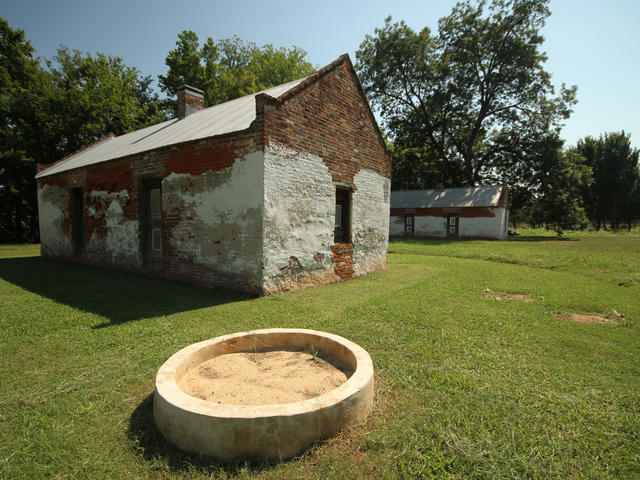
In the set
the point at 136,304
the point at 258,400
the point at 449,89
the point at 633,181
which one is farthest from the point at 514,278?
the point at 633,181

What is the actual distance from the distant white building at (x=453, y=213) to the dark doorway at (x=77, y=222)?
2356 cm

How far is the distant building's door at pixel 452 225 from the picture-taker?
26422 mm

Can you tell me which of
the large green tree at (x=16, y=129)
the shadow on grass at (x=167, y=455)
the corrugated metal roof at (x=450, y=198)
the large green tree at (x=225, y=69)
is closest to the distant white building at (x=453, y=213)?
the corrugated metal roof at (x=450, y=198)

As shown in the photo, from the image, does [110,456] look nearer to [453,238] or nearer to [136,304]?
[136,304]

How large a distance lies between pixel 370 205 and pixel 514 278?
4.90 meters

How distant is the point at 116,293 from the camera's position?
694cm

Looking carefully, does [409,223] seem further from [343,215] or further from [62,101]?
[62,101]

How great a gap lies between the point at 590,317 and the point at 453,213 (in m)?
22.2

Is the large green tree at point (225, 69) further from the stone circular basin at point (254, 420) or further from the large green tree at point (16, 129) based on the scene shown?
the stone circular basin at point (254, 420)

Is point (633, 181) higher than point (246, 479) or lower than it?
higher

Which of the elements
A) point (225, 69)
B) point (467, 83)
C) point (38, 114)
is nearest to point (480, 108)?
point (467, 83)

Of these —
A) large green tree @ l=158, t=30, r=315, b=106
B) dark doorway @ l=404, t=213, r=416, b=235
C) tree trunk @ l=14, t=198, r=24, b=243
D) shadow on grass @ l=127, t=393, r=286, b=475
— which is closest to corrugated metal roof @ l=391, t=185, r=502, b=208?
dark doorway @ l=404, t=213, r=416, b=235

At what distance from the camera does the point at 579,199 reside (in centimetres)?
2889

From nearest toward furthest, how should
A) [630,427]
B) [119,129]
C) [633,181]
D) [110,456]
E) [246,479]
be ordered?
1. [246,479]
2. [110,456]
3. [630,427]
4. [119,129]
5. [633,181]
